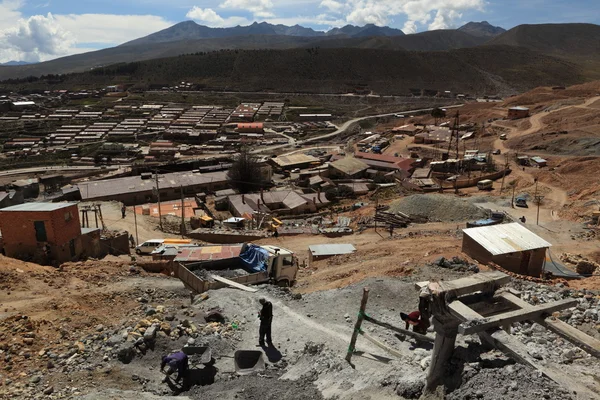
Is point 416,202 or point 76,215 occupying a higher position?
point 76,215

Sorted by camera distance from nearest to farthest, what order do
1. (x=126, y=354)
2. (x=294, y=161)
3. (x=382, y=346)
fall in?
1. (x=382, y=346)
2. (x=126, y=354)
3. (x=294, y=161)

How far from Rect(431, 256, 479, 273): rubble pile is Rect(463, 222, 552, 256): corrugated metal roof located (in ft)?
6.58

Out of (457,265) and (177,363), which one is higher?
(177,363)

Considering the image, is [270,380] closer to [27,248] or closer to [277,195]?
[27,248]

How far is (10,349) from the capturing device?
8406 millimetres

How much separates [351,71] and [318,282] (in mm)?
108613

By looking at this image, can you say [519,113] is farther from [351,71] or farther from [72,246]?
[351,71]

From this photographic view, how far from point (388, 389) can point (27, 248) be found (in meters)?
14.7

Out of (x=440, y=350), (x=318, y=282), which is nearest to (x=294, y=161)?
(x=318, y=282)

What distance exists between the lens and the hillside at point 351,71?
363ft

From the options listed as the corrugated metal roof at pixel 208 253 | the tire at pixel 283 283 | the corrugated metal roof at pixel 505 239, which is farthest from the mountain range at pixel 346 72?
the tire at pixel 283 283

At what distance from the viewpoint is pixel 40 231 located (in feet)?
52.9

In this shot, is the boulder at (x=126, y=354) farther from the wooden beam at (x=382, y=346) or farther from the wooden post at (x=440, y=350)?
the wooden post at (x=440, y=350)

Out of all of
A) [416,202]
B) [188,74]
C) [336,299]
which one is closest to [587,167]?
[416,202]
